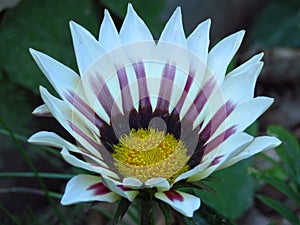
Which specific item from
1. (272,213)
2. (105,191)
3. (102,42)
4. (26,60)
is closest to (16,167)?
(26,60)

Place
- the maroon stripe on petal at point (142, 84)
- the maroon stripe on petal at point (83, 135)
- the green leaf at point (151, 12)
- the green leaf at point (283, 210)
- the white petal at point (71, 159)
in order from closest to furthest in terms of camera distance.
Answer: the white petal at point (71, 159) < the maroon stripe on petal at point (83, 135) < the maroon stripe on petal at point (142, 84) < the green leaf at point (283, 210) < the green leaf at point (151, 12)

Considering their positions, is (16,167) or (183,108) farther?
(16,167)

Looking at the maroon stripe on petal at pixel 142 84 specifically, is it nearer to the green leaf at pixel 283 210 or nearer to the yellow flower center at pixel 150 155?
the yellow flower center at pixel 150 155

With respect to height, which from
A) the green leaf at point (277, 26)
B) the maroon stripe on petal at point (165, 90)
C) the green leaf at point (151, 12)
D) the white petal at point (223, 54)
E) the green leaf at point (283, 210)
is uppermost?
the white petal at point (223, 54)

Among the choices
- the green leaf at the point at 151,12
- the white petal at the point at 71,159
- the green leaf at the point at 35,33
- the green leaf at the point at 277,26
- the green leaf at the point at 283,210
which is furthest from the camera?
the green leaf at the point at 277,26

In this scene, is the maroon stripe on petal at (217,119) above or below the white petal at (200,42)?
below

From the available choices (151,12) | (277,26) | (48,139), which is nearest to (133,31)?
(48,139)

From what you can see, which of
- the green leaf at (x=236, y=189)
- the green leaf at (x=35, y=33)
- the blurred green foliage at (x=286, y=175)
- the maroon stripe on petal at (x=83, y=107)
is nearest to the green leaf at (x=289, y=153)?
the blurred green foliage at (x=286, y=175)

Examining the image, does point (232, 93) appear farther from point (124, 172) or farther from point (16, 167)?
point (16, 167)
